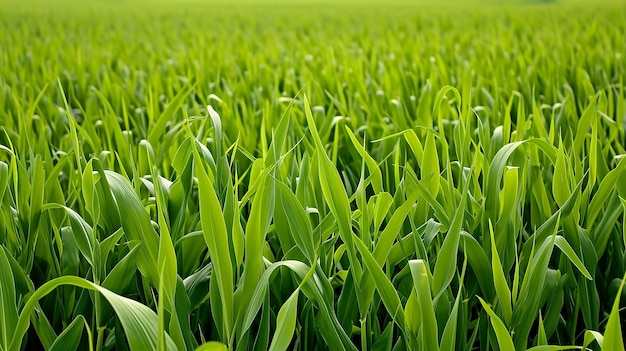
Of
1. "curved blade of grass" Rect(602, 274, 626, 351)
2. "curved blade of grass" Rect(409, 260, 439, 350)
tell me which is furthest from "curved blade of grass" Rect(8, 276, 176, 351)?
"curved blade of grass" Rect(602, 274, 626, 351)

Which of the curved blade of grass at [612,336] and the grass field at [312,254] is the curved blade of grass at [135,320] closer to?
the grass field at [312,254]

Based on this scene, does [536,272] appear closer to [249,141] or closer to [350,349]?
[350,349]

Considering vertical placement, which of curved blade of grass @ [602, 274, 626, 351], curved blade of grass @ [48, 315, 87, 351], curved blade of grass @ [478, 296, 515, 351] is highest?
curved blade of grass @ [602, 274, 626, 351]

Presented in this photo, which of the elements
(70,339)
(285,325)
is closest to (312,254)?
(285,325)

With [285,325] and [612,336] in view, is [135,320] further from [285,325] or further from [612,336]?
[612,336]

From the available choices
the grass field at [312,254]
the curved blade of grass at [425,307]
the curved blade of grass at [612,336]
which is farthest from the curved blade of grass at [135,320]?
the curved blade of grass at [612,336]

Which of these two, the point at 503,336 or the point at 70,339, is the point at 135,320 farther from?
the point at 503,336

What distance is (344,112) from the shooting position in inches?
64.4

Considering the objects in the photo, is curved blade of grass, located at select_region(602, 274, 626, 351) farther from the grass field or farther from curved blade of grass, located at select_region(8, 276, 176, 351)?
curved blade of grass, located at select_region(8, 276, 176, 351)

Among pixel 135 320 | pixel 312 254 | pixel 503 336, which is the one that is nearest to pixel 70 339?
pixel 135 320

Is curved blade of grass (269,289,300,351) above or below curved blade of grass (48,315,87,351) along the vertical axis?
above

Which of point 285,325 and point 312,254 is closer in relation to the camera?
point 285,325

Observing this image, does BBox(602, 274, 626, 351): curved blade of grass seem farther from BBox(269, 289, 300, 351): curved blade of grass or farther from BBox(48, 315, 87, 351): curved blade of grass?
BBox(48, 315, 87, 351): curved blade of grass

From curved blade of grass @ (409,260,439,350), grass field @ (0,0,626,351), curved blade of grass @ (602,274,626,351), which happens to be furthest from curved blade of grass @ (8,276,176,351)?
curved blade of grass @ (602,274,626,351)
